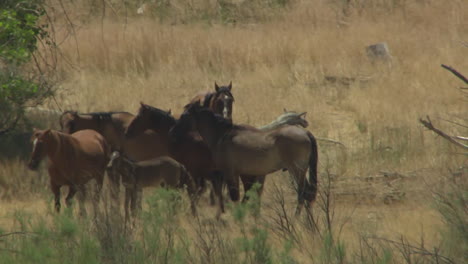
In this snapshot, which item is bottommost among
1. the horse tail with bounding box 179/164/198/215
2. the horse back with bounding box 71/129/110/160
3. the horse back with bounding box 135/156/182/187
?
the horse tail with bounding box 179/164/198/215

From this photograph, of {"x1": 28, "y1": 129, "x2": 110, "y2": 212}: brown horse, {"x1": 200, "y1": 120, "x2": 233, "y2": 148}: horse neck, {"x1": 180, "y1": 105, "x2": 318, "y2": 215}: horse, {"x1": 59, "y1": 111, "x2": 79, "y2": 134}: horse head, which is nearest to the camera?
{"x1": 28, "y1": 129, "x2": 110, "y2": 212}: brown horse

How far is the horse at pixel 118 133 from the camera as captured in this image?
44.9 feet

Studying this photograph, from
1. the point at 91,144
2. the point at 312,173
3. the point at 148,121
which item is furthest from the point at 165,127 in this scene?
the point at 312,173

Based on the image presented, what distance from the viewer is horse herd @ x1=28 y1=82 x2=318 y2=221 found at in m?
11.9

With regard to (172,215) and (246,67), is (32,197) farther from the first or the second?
(246,67)

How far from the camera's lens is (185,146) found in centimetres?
1335

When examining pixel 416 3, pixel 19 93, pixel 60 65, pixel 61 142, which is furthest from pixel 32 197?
pixel 416 3

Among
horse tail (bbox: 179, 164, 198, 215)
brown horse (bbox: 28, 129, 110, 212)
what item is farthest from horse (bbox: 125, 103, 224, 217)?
brown horse (bbox: 28, 129, 110, 212)

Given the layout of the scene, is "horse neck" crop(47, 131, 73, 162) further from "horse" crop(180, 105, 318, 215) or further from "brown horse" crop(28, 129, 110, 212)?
"horse" crop(180, 105, 318, 215)

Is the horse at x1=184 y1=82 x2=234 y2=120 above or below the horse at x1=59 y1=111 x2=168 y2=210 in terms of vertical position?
above

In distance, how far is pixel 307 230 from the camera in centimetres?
935

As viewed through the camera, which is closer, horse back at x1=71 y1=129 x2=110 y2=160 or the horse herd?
the horse herd

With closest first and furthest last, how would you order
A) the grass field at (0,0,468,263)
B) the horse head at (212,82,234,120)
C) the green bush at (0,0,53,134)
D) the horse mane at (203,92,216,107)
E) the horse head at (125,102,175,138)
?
1. the grass field at (0,0,468,263)
2. the green bush at (0,0,53,134)
3. the horse head at (125,102,175,138)
4. the horse head at (212,82,234,120)
5. the horse mane at (203,92,216,107)

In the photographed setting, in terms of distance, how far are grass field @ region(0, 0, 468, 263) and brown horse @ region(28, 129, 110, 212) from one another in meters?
0.51
